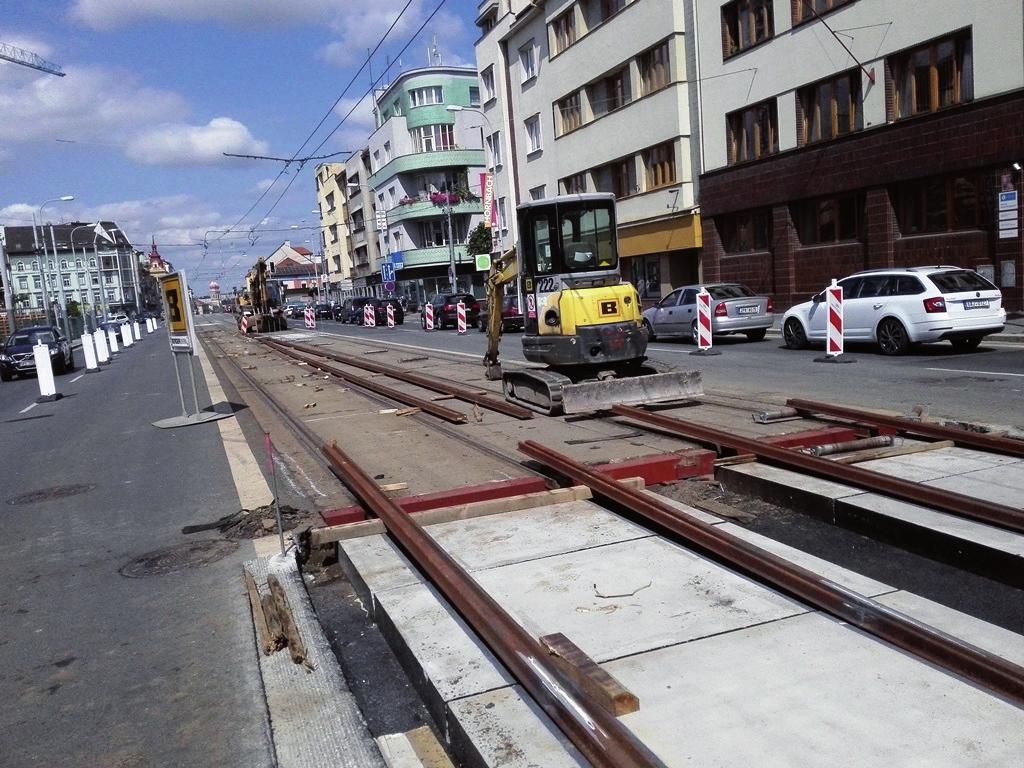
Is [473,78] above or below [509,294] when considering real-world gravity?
above

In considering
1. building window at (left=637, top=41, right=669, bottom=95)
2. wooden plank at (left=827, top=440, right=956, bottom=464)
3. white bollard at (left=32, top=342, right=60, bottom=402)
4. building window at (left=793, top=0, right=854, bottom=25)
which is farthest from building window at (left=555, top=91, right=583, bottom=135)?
wooden plank at (left=827, top=440, right=956, bottom=464)

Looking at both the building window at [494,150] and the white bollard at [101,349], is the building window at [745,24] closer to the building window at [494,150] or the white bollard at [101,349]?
the building window at [494,150]

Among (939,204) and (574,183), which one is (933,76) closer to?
(939,204)

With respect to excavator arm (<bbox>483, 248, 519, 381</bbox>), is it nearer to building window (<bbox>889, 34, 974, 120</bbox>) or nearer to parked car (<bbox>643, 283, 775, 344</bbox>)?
parked car (<bbox>643, 283, 775, 344</bbox>)

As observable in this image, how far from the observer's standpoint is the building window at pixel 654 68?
105ft

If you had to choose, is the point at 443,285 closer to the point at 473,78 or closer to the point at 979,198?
the point at 473,78

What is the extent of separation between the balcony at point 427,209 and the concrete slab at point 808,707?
61.8 meters

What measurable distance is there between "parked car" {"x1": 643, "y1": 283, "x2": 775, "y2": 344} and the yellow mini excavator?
29.3 feet

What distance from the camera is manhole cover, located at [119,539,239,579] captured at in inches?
241

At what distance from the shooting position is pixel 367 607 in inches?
202

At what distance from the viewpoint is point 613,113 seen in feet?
116

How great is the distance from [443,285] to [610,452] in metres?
63.3

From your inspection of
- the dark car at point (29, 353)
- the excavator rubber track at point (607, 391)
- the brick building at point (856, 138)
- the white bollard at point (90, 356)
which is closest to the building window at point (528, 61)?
the brick building at point (856, 138)

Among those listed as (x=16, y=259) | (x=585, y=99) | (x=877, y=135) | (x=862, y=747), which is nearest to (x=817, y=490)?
(x=862, y=747)
